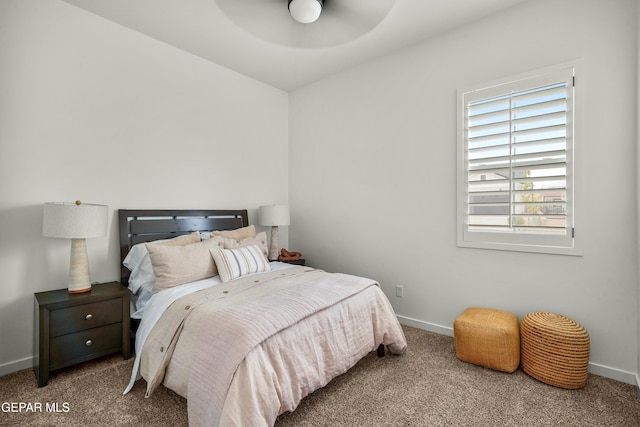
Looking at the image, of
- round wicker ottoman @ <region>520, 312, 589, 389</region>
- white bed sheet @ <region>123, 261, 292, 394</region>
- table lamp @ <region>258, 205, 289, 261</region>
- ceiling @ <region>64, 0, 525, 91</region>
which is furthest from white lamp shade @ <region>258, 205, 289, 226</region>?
round wicker ottoman @ <region>520, 312, 589, 389</region>

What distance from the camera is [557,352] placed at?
208 centimetres

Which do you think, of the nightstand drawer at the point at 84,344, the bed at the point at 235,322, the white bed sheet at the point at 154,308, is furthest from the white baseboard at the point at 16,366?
the white bed sheet at the point at 154,308

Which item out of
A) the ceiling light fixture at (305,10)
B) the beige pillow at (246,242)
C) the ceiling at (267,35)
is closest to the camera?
the ceiling light fixture at (305,10)

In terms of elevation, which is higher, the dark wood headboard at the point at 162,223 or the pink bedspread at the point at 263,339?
the dark wood headboard at the point at 162,223

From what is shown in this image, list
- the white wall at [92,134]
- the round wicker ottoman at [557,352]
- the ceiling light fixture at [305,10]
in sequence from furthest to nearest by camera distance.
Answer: the white wall at [92,134], the round wicker ottoman at [557,352], the ceiling light fixture at [305,10]

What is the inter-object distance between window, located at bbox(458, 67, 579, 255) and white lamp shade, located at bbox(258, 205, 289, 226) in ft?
6.32

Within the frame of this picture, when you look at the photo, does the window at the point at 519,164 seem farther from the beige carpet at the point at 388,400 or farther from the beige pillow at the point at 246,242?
the beige pillow at the point at 246,242

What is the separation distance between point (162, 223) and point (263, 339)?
1940 mm

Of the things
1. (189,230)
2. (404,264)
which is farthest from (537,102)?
(189,230)

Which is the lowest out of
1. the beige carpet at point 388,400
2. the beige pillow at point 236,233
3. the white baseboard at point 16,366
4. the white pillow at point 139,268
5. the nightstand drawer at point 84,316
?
the beige carpet at point 388,400

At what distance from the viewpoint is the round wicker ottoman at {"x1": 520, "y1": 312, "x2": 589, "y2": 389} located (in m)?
2.05

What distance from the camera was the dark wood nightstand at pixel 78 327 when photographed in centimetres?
208

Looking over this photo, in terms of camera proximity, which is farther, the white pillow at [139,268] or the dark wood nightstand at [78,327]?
the white pillow at [139,268]

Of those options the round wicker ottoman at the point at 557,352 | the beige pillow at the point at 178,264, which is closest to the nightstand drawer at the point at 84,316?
the beige pillow at the point at 178,264
